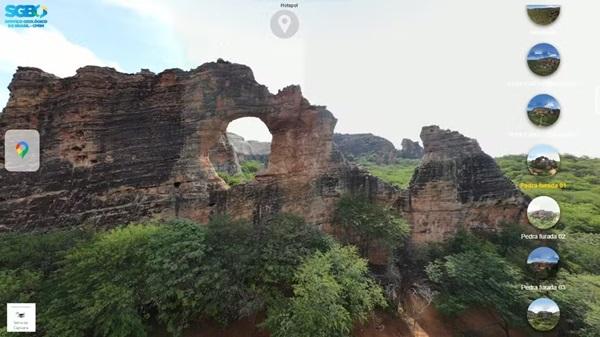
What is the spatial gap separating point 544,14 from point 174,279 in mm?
10188

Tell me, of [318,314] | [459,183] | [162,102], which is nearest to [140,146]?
[162,102]

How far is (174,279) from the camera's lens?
27.3 feet

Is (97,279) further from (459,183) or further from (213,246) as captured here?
(459,183)

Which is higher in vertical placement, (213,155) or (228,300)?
(213,155)

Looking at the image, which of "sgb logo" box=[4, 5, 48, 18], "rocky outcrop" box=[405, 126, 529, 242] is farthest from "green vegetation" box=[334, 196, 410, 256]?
"sgb logo" box=[4, 5, 48, 18]

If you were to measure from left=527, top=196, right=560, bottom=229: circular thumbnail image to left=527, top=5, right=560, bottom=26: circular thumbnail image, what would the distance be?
3.60 metres

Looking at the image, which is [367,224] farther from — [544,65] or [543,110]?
[544,65]

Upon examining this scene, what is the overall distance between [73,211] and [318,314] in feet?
29.0

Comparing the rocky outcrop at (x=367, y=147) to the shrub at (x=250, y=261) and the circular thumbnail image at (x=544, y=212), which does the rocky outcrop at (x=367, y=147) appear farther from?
the circular thumbnail image at (x=544, y=212)

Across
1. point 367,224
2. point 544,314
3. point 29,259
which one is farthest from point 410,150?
point 29,259

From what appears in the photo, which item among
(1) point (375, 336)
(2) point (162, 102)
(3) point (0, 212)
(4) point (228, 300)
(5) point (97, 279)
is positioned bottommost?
(1) point (375, 336)

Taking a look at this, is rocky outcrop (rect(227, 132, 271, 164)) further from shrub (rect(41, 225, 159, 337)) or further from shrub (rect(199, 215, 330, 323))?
shrub (rect(41, 225, 159, 337))

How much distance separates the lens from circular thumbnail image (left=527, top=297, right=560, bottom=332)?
6750 mm

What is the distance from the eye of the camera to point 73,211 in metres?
10.8
